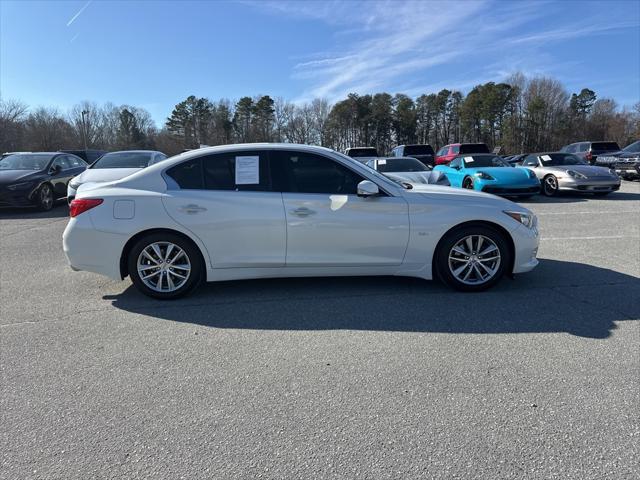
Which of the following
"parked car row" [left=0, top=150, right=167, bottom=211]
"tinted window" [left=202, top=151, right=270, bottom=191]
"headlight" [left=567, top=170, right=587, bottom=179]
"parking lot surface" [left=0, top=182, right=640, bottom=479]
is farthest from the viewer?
"headlight" [left=567, top=170, right=587, bottom=179]

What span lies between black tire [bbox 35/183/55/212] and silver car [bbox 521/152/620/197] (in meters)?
14.5

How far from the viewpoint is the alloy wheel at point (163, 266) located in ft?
14.5

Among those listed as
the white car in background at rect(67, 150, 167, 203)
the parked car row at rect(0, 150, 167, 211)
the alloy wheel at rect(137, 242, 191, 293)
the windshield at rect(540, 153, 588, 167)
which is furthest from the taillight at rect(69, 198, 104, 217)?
the windshield at rect(540, 153, 588, 167)

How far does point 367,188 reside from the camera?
4.38m

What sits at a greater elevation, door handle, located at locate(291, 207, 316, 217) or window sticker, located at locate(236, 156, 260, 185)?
window sticker, located at locate(236, 156, 260, 185)

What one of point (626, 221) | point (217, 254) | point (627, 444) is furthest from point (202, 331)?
point (626, 221)

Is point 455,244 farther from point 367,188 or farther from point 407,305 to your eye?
point 367,188

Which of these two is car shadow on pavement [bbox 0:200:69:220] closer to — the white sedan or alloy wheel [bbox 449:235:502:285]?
the white sedan

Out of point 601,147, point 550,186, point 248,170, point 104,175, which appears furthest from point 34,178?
point 601,147

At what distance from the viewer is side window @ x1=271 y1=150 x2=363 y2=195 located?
4.50m

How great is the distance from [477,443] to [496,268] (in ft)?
8.78

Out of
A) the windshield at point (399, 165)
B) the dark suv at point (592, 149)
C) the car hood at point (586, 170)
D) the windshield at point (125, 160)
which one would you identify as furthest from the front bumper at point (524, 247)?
the dark suv at point (592, 149)

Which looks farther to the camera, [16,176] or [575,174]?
[575,174]

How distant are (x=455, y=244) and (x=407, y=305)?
0.87m
